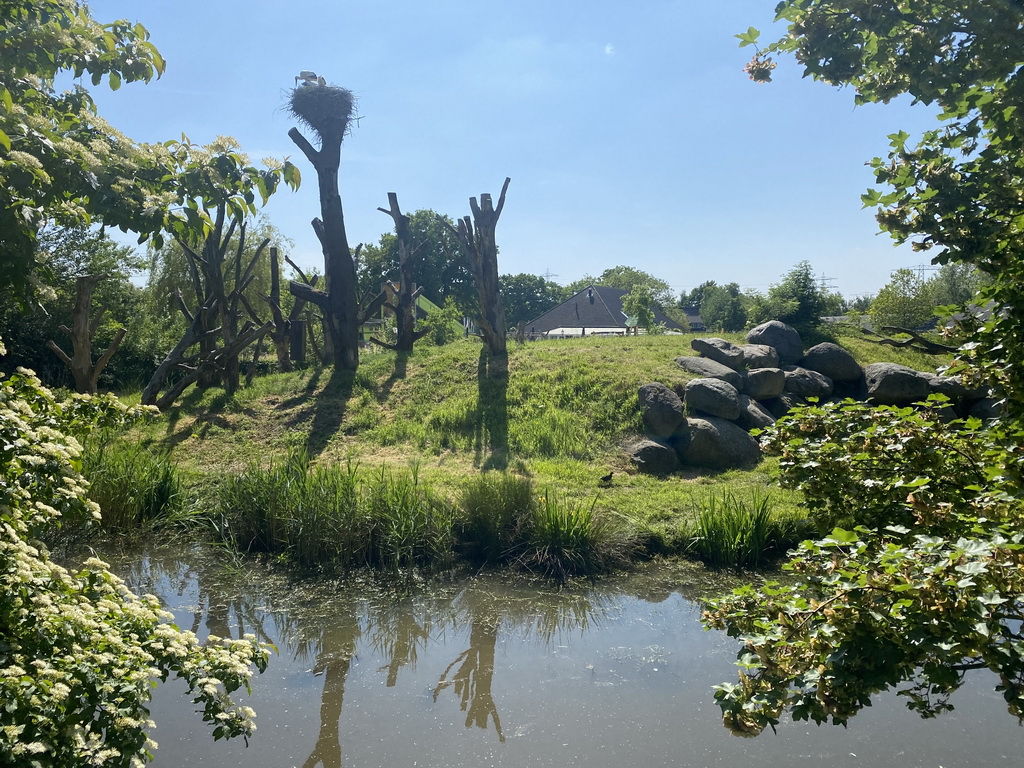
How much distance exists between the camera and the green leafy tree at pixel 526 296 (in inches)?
2655

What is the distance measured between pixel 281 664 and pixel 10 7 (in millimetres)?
4630

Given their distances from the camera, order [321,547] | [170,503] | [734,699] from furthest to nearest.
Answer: [170,503] < [321,547] < [734,699]

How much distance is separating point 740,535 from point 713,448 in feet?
12.9

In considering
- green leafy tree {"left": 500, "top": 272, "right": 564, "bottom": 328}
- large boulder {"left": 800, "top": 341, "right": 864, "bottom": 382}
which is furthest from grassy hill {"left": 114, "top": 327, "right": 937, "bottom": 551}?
green leafy tree {"left": 500, "top": 272, "right": 564, "bottom": 328}

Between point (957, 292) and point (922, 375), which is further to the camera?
point (957, 292)

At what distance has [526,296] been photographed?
68188 mm

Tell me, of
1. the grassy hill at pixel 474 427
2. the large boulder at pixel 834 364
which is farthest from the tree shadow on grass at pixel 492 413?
the large boulder at pixel 834 364

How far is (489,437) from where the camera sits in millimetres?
12570

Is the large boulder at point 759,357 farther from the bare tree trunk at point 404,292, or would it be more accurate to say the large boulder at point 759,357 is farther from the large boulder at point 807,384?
the bare tree trunk at point 404,292

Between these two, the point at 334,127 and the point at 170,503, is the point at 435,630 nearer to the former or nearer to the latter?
the point at 170,503

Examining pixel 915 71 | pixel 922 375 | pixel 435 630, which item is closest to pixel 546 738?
pixel 435 630

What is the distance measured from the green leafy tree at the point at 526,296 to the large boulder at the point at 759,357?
51.4 m

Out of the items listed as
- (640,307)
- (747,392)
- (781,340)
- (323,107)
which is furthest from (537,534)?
(640,307)

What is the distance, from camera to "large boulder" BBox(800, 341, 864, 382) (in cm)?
1524
